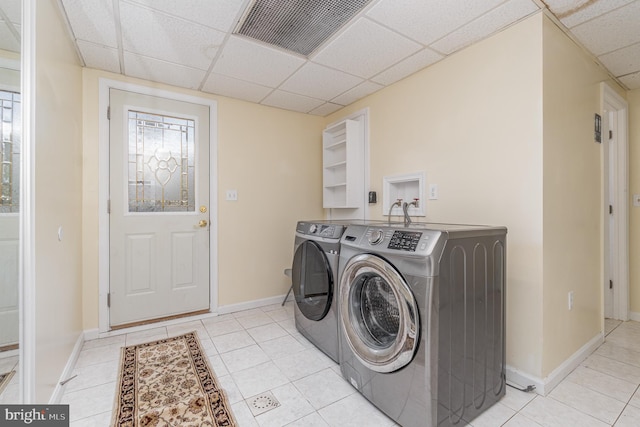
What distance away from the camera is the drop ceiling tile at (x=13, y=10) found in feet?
3.68

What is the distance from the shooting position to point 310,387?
1.73 meters

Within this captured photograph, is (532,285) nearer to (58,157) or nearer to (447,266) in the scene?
(447,266)

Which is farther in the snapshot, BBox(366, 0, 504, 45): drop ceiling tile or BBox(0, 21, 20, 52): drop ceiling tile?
BBox(366, 0, 504, 45): drop ceiling tile

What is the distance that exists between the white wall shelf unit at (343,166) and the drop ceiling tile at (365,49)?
724 millimetres

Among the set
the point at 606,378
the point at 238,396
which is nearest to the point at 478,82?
the point at 606,378

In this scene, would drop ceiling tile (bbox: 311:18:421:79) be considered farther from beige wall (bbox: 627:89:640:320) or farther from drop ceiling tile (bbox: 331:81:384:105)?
beige wall (bbox: 627:89:640:320)

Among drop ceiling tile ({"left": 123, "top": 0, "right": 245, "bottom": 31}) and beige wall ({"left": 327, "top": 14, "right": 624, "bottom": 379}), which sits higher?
drop ceiling tile ({"left": 123, "top": 0, "right": 245, "bottom": 31})

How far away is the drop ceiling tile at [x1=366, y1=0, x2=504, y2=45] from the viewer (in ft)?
5.30

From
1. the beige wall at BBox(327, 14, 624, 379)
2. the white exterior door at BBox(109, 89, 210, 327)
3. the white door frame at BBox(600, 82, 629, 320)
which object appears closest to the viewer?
the beige wall at BBox(327, 14, 624, 379)

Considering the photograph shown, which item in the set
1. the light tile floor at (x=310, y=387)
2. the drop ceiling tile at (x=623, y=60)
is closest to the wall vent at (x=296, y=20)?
the drop ceiling tile at (x=623, y=60)

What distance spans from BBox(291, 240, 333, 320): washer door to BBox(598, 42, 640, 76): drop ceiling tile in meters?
2.54

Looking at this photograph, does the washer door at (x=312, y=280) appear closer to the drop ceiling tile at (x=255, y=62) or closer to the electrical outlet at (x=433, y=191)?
the electrical outlet at (x=433, y=191)

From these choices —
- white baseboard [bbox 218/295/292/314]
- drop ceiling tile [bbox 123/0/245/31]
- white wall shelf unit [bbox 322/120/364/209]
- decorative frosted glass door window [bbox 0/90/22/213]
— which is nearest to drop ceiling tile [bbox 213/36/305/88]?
drop ceiling tile [bbox 123/0/245/31]

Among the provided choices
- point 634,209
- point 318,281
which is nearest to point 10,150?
point 318,281
